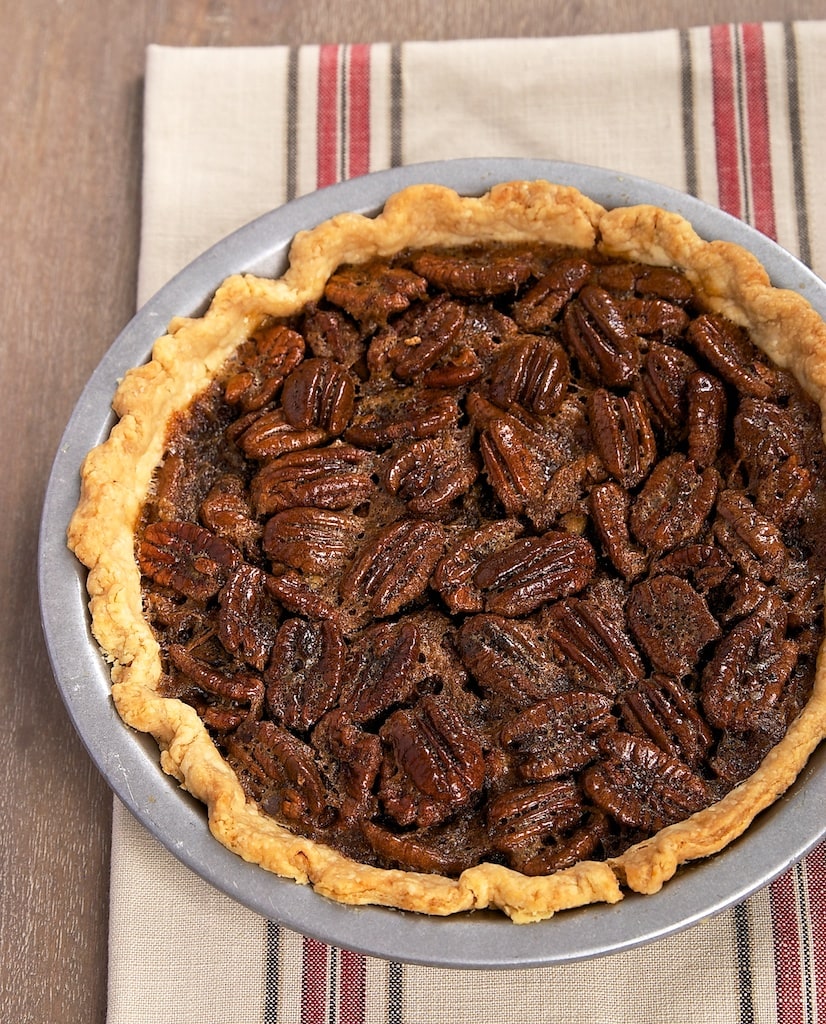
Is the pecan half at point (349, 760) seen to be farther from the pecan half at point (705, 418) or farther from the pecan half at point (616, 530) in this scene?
the pecan half at point (705, 418)

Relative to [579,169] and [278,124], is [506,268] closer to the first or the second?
[579,169]

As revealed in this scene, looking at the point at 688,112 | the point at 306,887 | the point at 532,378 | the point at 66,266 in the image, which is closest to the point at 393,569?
the point at 532,378

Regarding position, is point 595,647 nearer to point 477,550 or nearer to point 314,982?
point 477,550

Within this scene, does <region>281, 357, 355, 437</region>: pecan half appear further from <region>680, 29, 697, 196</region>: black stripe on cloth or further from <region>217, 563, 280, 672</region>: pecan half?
<region>680, 29, 697, 196</region>: black stripe on cloth

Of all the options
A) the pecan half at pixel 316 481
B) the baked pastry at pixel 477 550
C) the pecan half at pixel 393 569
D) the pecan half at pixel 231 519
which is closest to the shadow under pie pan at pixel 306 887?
the baked pastry at pixel 477 550

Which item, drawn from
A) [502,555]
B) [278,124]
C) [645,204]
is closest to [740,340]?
[645,204]

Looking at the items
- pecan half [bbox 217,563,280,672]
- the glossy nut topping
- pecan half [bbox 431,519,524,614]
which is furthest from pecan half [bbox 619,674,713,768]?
pecan half [bbox 217,563,280,672]
